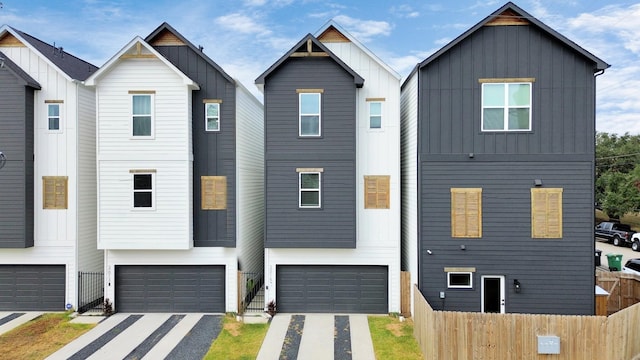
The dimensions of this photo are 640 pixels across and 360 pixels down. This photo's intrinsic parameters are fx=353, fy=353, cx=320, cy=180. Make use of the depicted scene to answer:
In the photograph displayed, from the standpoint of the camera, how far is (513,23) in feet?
36.0

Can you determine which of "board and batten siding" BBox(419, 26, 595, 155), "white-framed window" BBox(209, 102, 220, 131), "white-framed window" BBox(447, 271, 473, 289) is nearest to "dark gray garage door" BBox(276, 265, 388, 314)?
"white-framed window" BBox(447, 271, 473, 289)

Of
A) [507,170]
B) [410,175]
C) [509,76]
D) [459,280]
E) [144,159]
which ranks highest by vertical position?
[509,76]

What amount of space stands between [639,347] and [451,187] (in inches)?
238

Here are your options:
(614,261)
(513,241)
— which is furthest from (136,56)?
(614,261)

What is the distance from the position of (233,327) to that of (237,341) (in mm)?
1039

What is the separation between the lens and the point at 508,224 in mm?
11008

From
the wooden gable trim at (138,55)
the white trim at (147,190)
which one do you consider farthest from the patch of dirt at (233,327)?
the wooden gable trim at (138,55)

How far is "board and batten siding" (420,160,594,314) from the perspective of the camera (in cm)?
1084

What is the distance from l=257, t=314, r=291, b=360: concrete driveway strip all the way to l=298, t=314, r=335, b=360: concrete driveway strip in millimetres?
607

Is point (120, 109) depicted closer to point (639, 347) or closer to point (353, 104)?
point (353, 104)

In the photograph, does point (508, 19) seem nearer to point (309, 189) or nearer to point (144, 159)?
point (309, 189)

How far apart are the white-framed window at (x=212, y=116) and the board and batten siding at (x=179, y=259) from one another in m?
4.28

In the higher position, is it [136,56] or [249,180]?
[136,56]

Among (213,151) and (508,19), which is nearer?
(508,19)
